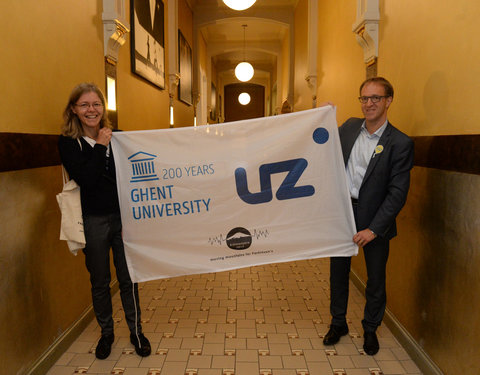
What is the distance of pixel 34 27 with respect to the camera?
6.57ft

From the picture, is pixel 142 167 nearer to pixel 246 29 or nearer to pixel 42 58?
pixel 42 58

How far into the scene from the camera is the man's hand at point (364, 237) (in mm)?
2098

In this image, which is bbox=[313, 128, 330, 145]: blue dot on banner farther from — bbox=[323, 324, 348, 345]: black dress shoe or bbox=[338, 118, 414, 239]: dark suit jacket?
bbox=[323, 324, 348, 345]: black dress shoe

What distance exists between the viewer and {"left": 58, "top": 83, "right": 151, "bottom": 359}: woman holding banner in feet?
6.34

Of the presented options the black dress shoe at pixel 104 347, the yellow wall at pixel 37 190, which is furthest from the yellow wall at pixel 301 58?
the black dress shoe at pixel 104 347

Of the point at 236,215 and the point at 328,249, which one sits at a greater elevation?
the point at 236,215

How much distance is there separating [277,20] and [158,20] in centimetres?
400

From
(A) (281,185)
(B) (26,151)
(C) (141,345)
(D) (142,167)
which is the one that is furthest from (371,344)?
(B) (26,151)

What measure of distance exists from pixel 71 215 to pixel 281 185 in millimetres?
1159

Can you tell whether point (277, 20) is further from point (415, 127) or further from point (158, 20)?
point (415, 127)

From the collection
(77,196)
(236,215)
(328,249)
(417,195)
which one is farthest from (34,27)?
(417,195)

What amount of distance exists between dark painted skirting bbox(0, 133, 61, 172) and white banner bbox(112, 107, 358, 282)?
1.31 ft

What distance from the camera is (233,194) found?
2178mm

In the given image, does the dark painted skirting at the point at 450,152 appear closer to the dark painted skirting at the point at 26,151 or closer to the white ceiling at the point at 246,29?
the dark painted skirting at the point at 26,151
